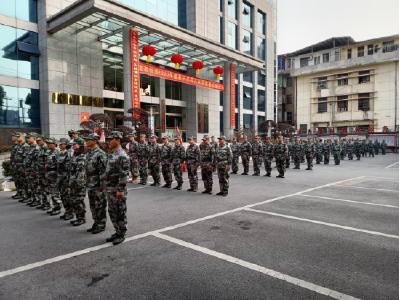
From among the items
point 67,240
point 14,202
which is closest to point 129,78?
point 14,202

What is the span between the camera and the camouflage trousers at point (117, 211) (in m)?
4.74

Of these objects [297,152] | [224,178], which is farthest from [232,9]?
[224,178]

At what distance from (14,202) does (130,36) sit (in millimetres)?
13426

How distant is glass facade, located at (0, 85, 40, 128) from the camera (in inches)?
662

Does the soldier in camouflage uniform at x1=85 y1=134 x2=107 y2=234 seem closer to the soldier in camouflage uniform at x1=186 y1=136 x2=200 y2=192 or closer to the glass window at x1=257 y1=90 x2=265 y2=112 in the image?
the soldier in camouflage uniform at x1=186 y1=136 x2=200 y2=192

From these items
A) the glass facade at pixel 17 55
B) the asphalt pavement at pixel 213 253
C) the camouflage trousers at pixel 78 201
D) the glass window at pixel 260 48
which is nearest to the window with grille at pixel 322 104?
the glass window at pixel 260 48

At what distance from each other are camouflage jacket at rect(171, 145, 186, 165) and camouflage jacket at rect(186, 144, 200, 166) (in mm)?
250

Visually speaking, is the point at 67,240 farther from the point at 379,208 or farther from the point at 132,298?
the point at 379,208

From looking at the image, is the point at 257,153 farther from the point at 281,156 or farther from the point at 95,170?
the point at 95,170

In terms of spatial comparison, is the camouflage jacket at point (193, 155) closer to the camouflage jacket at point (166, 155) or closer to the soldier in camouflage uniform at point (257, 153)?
the camouflage jacket at point (166, 155)

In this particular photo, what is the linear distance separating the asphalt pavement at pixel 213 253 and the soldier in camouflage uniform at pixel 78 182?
309 mm

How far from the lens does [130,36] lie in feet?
59.1

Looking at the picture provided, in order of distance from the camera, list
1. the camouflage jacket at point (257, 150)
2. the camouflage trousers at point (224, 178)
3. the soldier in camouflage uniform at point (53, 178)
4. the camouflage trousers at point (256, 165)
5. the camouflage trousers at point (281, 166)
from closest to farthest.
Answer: the soldier in camouflage uniform at point (53, 178), the camouflage trousers at point (224, 178), the camouflage trousers at point (281, 166), the camouflage trousers at point (256, 165), the camouflage jacket at point (257, 150)

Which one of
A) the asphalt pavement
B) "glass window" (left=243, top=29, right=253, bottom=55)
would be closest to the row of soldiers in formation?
the asphalt pavement
